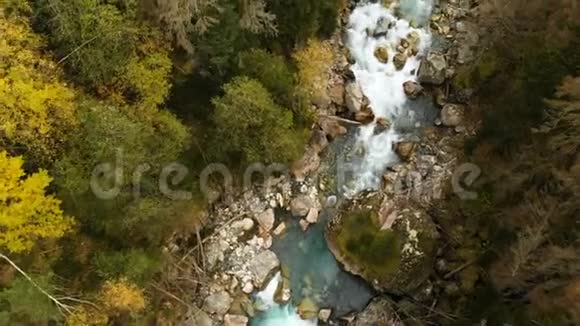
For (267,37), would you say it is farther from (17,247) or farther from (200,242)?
(17,247)

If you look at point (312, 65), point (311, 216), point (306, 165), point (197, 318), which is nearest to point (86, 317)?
point (197, 318)

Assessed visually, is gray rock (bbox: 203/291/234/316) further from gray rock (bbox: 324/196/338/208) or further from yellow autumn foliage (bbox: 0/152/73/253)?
yellow autumn foliage (bbox: 0/152/73/253)

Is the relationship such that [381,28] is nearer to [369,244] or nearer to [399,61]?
[399,61]

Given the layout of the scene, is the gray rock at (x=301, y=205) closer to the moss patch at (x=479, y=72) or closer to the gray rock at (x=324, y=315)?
the gray rock at (x=324, y=315)

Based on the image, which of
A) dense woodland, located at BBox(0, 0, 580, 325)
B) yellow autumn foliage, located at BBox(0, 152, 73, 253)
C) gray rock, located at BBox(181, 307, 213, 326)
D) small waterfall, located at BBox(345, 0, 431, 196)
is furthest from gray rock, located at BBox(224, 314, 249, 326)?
yellow autumn foliage, located at BBox(0, 152, 73, 253)

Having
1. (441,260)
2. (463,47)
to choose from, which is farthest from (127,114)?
(463,47)

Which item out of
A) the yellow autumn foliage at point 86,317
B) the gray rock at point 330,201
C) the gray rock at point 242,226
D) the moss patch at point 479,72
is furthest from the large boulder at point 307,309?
the moss patch at point 479,72
